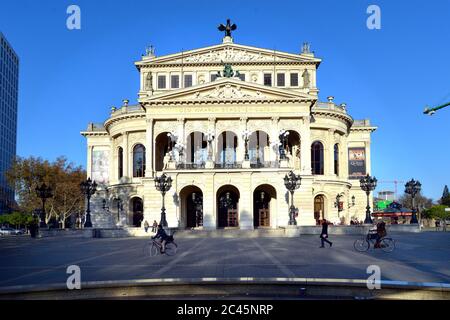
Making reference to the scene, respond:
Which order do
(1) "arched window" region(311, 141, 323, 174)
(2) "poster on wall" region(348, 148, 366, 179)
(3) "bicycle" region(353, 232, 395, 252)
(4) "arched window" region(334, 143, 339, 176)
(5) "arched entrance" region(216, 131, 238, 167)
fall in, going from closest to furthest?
(3) "bicycle" region(353, 232, 395, 252) → (5) "arched entrance" region(216, 131, 238, 167) → (1) "arched window" region(311, 141, 323, 174) → (2) "poster on wall" region(348, 148, 366, 179) → (4) "arched window" region(334, 143, 339, 176)

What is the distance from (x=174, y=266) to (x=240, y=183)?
35298 mm

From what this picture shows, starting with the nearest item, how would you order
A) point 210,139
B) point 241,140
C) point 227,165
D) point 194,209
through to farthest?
point 227,165
point 210,139
point 241,140
point 194,209

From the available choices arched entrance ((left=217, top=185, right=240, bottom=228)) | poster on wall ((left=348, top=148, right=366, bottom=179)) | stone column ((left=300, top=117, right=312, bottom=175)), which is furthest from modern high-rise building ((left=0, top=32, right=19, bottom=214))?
poster on wall ((left=348, top=148, right=366, bottom=179))

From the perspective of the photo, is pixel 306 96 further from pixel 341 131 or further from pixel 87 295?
pixel 87 295

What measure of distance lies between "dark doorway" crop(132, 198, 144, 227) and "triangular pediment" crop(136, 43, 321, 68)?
1755 cm

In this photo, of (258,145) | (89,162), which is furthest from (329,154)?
(89,162)

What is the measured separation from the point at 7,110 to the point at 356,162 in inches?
3429

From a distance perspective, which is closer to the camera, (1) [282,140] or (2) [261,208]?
(2) [261,208]

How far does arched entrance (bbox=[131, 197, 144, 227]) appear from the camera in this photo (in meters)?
62.3

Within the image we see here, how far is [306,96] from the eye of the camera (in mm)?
55062

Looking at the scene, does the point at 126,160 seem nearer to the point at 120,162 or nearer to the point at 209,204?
the point at 120,162

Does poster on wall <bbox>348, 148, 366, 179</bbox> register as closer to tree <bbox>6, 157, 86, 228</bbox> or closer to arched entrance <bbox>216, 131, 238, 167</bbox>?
arched entrance <bbox>216, 131, 238, 167</bbox>

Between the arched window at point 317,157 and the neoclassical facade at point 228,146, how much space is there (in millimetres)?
132

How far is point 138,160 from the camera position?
63219 millimetres
